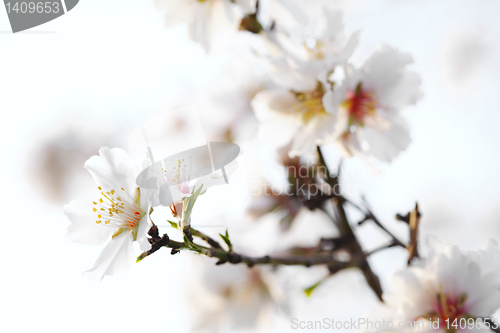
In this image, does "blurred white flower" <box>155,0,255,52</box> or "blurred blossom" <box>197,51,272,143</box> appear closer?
"blurred white flower" <box>155,0,255,52</box>

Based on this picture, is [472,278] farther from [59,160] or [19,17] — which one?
[59,160]

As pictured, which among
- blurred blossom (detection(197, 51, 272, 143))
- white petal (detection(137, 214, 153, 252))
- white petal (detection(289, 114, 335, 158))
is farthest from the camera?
Result: blurred blossom (detection(197, 51, 272, 143))

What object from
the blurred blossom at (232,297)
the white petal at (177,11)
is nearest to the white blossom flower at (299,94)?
the white petal at (177,11)

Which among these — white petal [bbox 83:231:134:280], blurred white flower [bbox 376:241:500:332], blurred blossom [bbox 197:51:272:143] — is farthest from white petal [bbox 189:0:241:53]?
blurred white flower [bbox 376:241:500:332]

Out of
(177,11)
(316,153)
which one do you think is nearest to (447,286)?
(316,153)

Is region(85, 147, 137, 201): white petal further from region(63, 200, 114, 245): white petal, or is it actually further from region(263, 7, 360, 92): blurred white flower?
region(263, 7, 360, 92): blurred white flower

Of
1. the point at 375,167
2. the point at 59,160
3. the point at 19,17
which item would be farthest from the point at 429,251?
the point at 59,160

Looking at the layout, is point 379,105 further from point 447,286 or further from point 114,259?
point 114,259

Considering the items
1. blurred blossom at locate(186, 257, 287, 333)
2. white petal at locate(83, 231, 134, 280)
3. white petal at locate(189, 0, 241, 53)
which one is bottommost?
blurred blossom at locate(186, 257, 287, 333)
